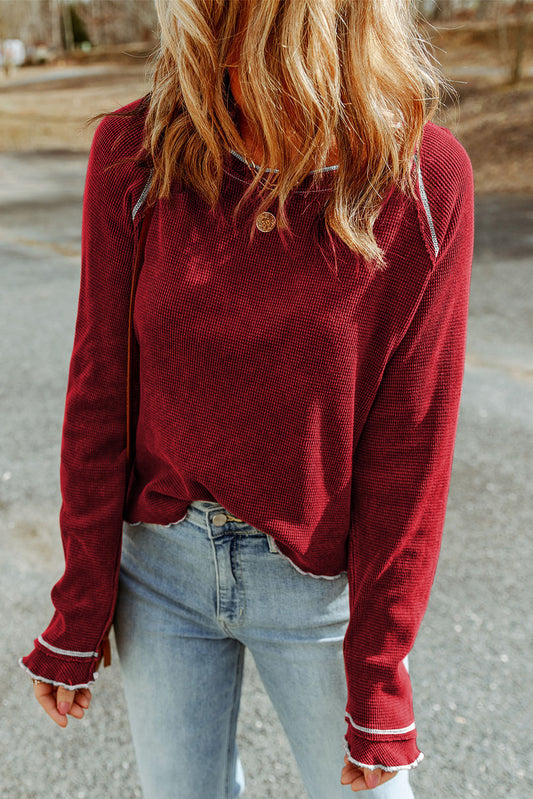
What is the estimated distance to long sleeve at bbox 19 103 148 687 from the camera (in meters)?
1.19

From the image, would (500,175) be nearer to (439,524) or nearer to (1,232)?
(1,232)

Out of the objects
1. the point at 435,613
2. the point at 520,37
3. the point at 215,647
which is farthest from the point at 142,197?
the point at 520,37

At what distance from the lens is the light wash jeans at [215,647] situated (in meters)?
1.27

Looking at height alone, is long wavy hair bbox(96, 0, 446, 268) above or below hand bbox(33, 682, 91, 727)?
above

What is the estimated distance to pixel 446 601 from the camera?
2754 millimetres

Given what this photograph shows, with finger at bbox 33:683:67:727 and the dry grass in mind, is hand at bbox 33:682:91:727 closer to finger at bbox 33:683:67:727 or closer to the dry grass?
finger at bbox 33:683:67:727

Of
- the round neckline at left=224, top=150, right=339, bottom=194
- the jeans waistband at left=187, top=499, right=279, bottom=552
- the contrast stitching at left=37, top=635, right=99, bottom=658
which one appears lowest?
the contrast stitching at left=37, top=635, right=99, bottom=658

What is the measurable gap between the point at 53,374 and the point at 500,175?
796 centimetres

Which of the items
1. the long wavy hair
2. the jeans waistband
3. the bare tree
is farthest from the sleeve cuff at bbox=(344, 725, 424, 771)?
the bare tree

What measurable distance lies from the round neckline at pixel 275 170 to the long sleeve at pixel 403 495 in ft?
0.49

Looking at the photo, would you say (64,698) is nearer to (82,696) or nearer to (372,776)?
(82,696)

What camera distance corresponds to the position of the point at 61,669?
1317mm

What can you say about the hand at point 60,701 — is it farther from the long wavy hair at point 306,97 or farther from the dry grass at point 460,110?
the dry grass at point 460,110

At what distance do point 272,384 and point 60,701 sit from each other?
678 millimetres
